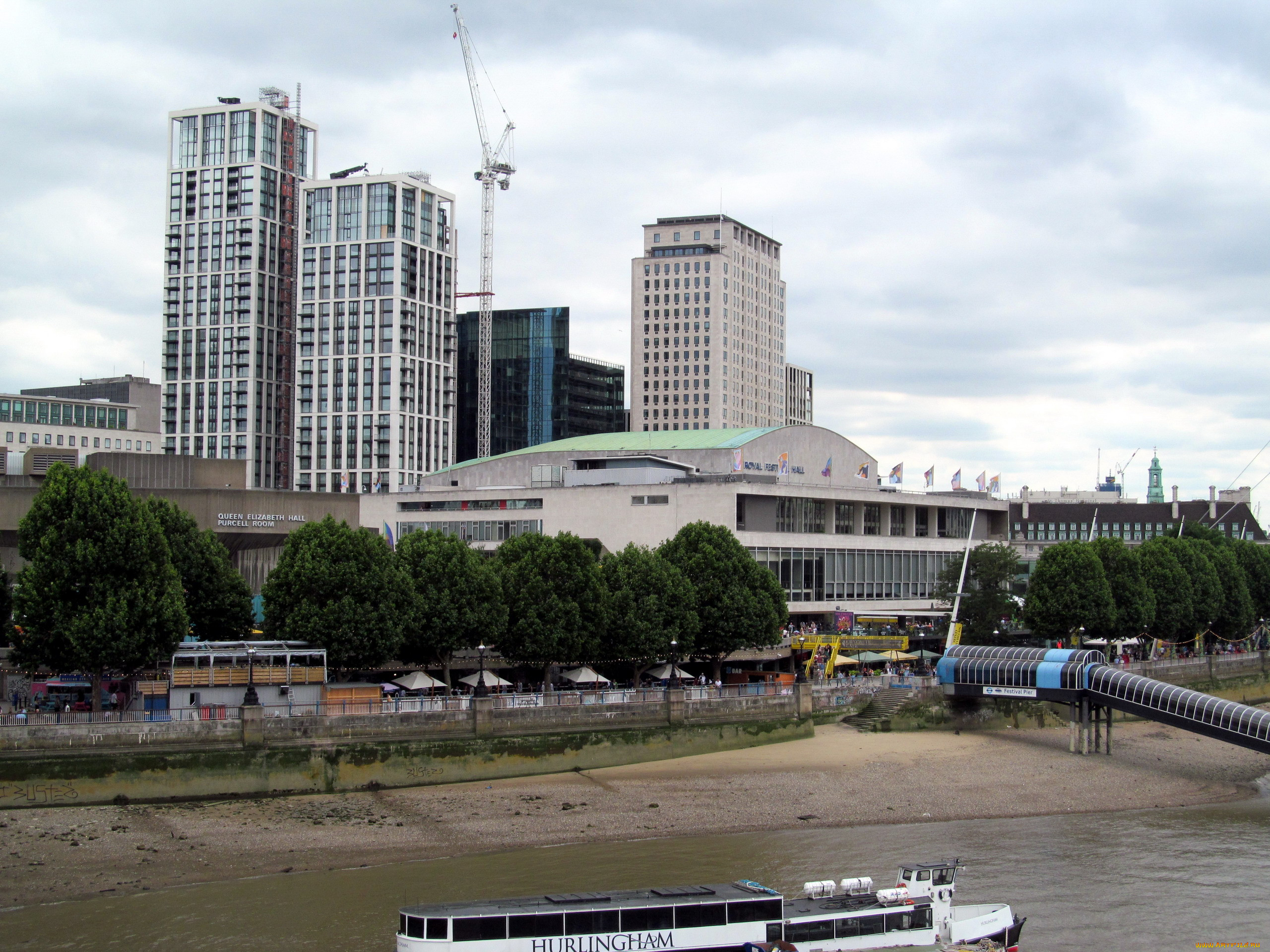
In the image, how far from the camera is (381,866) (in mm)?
48344

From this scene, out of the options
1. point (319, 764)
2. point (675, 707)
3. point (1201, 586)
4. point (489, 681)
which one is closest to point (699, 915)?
point (319, 764)

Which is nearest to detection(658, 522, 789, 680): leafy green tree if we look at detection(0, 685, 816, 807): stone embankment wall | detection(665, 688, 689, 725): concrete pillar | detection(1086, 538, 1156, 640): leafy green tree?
detection(665, 688, 689, 725): concrete pillar

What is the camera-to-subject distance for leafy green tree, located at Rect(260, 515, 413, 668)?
65.0 m

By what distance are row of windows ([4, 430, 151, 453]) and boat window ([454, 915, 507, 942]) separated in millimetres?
128460

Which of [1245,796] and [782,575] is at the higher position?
[782,575]

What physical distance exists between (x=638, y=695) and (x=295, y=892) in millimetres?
27660

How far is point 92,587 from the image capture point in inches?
2338

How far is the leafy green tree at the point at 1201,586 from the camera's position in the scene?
110500 mm

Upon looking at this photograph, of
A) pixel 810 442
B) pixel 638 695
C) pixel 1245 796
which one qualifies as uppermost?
pixel 810 442

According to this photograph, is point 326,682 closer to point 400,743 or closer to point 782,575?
point 400,743

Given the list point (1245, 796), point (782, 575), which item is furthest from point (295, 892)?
point (782, 575)

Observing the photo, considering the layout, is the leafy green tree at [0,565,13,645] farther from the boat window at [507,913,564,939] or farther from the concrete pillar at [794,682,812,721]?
the concrete pillar at [794,682,812,721]

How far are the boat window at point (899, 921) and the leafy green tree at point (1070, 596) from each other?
203 feet

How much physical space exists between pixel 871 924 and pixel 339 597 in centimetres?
3686
